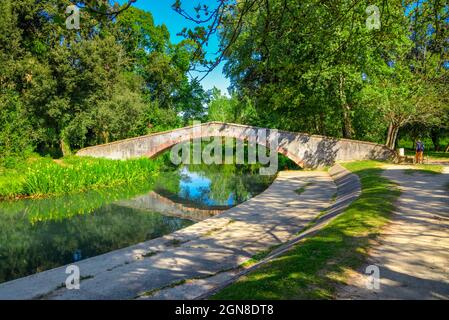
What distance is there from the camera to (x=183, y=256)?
11.0 m

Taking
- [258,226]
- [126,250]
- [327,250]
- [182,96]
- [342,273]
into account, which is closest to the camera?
[342,273]

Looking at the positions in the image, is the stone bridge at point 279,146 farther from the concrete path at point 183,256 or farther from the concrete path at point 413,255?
the concrete path at point 413,255

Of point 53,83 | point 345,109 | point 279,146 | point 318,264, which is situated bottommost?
point 318,264

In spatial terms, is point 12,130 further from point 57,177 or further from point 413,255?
point 413,255

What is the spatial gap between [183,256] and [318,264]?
501 cm

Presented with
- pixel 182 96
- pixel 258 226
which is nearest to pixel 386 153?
pixel 258 226

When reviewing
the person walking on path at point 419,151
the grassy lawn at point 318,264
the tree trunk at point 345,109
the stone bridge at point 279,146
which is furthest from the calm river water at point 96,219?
the person walking on path at point 419,151

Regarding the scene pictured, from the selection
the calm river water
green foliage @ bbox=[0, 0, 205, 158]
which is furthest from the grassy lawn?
green foliage @ bbox=[0, 0, 205, 158]

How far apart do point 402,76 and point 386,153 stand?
5.99m

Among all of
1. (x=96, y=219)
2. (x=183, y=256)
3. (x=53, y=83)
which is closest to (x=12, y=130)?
(x=53, y=83)

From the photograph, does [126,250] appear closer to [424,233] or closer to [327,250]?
[327,250]

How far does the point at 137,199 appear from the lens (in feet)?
76.1

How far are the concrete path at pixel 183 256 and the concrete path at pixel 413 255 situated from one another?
378 cm

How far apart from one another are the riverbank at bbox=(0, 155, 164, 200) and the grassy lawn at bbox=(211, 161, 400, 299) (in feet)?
59.7
